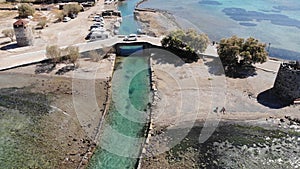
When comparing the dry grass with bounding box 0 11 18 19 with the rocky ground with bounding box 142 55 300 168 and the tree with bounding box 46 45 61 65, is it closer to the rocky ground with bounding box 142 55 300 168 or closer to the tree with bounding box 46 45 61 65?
the tree with bounding box 46 45 61 65

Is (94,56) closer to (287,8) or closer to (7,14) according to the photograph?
(7,14)

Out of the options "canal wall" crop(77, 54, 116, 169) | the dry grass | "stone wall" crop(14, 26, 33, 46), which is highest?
the dry grass

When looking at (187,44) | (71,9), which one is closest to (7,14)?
(71,9)

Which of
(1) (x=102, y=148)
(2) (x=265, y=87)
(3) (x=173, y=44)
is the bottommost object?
(1) (x=102, y=148)

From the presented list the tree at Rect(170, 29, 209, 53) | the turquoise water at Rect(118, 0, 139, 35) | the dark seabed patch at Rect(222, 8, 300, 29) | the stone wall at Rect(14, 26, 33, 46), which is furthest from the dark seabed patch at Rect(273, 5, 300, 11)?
the stone wall at Rect(14, 26, 33, 46)

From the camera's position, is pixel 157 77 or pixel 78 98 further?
pixel 157 77

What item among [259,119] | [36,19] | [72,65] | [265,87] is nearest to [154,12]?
[36,19]

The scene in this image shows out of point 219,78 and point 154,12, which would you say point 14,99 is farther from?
point 154,12
